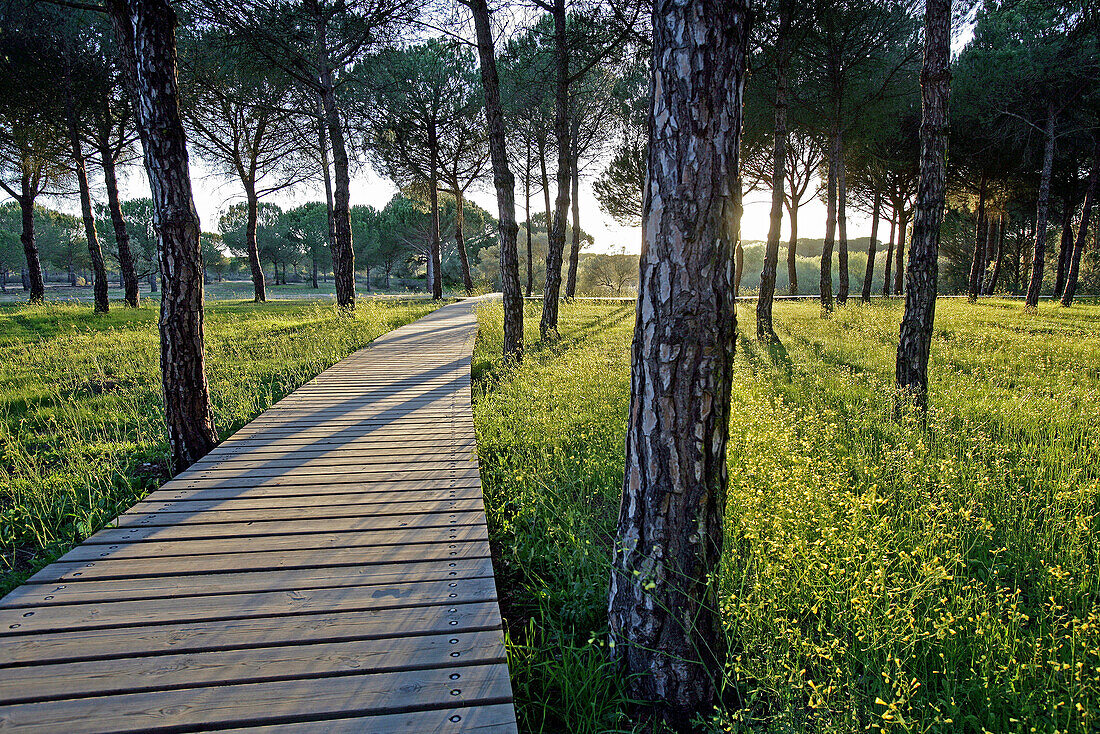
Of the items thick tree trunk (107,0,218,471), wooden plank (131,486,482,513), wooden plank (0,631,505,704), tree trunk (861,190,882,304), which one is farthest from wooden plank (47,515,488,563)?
tree trunk (861,190,882,304)

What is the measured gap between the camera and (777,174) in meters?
10.3

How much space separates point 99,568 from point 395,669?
5.94 ft

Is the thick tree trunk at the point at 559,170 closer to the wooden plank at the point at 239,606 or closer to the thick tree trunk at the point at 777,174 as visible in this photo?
the thick tree trunk at the point at 777,174

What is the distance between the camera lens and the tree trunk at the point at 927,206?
5.14 metres

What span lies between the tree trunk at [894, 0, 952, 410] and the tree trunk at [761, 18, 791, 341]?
484 cm

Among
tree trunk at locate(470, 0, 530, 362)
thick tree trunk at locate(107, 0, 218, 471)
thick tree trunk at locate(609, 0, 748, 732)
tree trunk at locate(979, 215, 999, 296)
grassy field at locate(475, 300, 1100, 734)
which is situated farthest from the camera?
tree trunk at locate(979, 215, 999, 296)

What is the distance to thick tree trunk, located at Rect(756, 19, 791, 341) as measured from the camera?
9.84 meters

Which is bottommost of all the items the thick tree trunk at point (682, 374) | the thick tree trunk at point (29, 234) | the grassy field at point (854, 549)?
the grassy field at point (854, 549)

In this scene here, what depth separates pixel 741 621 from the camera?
88.4 inches

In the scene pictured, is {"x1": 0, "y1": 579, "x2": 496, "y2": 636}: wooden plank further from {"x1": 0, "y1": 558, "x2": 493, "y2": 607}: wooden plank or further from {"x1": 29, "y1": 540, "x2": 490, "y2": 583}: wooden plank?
{"x1": 29, "y1": 540, "x2": 490, "y2": 583}: wooden plank

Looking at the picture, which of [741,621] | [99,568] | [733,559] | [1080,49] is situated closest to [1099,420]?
[733,559]

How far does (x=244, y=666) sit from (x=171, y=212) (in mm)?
3807

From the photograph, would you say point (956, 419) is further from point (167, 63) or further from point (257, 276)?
point (257, 276)

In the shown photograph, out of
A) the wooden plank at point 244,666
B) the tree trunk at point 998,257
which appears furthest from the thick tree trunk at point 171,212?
the tree trunk at point 998,257
